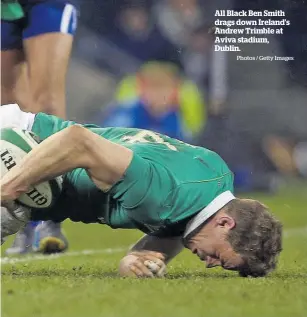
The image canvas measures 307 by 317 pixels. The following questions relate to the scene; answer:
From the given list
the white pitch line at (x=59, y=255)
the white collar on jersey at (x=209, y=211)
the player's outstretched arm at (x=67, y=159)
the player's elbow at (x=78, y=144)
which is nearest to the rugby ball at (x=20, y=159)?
the player's outstretched arm at (x=67, y=159)

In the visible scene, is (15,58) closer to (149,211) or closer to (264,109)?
(149,211)

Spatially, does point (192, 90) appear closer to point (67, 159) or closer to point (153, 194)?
point (153, 194)

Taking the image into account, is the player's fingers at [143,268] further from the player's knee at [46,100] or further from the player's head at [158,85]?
the player's head at [158,85]

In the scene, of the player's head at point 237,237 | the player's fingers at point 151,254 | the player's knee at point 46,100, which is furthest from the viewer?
the player's knee at point 46,100

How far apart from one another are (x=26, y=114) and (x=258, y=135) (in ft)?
23.1

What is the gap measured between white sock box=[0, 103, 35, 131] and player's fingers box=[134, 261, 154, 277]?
934 mm

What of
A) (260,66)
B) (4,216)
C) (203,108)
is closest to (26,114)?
(4,216)

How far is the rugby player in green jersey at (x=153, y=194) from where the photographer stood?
439cm

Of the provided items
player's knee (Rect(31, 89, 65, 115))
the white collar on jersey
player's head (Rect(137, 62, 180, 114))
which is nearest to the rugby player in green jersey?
the white collar on jersey

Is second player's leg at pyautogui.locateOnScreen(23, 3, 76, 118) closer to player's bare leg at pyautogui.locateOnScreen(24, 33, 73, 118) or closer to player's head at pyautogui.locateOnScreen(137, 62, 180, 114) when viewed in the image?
player's bare leg at pyautogui.locateOnScreen(24, 33, 73, 118)

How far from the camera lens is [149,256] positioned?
484 cm

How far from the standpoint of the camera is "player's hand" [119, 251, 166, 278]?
15.5 feet

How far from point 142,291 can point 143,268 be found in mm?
629

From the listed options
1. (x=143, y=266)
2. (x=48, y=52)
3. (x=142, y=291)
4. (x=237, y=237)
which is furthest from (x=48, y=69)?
(x=142, y=291)
